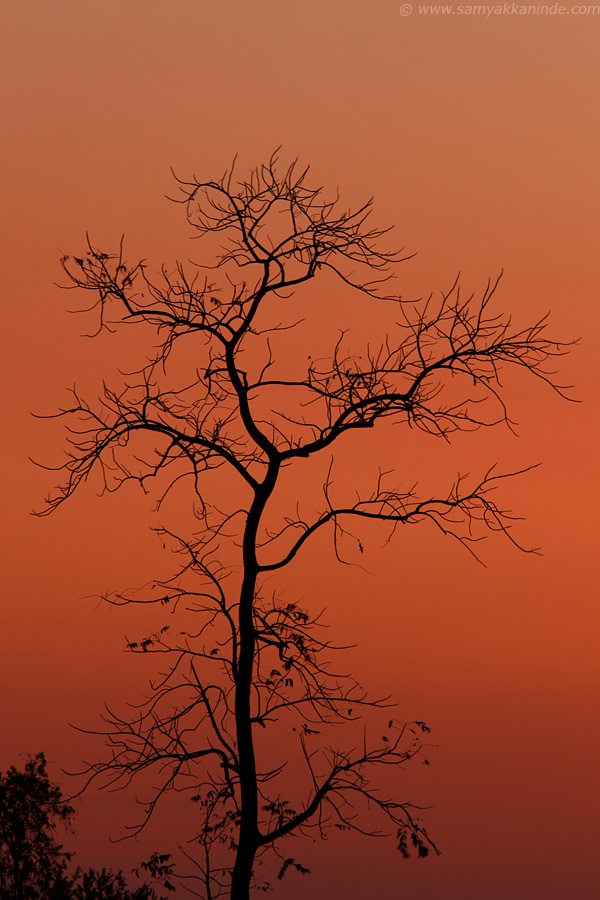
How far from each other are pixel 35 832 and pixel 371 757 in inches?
359

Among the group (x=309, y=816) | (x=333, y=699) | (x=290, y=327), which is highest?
(x=290, y=327)

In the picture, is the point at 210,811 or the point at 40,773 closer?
the point at 210,811

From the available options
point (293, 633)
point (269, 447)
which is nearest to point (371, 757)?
point (293, 633)

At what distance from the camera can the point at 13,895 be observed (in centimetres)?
1830

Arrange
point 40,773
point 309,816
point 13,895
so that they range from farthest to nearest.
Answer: point 40,773 < point 13,895 < point 309,816

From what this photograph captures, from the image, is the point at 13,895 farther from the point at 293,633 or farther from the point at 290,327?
the point at 290,327

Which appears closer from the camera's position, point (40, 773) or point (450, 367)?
point (450, 367)

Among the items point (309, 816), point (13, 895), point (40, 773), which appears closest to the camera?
point (309, 816)

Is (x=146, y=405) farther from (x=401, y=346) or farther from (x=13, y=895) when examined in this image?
(x=13, y=895)

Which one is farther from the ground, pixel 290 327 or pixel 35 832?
pixel 290 327

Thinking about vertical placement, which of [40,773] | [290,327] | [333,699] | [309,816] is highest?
[290,327]

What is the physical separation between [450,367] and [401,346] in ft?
1.95

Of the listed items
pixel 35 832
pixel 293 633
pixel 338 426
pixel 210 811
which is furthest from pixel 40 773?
pixel 338 426

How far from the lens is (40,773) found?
19625mm
